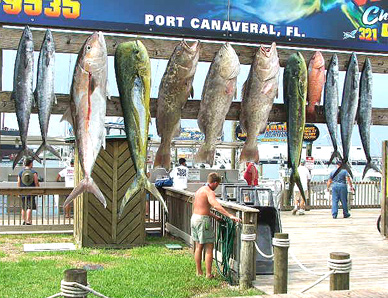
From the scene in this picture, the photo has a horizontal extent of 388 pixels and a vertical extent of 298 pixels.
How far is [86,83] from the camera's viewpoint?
3.21m

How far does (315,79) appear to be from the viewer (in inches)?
154

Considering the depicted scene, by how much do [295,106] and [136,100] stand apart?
1124mm

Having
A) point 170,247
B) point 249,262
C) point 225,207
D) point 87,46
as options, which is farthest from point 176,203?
point 87,46

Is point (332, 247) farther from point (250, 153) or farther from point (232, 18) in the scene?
point (250, 153)

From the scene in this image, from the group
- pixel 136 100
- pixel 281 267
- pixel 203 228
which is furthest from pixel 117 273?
pixel 136 100

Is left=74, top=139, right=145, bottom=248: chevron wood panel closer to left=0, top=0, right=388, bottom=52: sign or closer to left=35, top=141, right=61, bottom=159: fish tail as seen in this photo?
left=0, top=0, right=388, bottom=52: sign

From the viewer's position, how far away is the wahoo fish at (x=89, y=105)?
10.3ft

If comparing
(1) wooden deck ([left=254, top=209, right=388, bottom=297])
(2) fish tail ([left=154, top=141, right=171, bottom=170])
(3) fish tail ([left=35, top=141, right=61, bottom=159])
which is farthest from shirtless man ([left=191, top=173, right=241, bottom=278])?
(3) fish tail ([left=35, top=141, right=61, bottom=159])

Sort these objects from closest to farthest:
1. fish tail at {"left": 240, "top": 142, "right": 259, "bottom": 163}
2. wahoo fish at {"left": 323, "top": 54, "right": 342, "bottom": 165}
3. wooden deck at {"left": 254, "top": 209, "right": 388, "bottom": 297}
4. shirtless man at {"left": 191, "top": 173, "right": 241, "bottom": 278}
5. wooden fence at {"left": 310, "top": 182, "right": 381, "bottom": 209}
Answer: fish tail at {"left": 240, "top": 142, "right": 259, "bottom": 163}
wahoo fish at {"left": 323, "top": 54, "right": 342, "bottom": 165}
wooden deck at {"left": 254, "top": 209, "right": 388, "bottom": 297}
shirtless man at {"left": 191, "top": 173, "right": 241, "bottom": 278}
wooden fence at {"left": 310, "top": 182, "right": 381, "bottom": 209}

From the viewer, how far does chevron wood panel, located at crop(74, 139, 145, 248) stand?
38.4ft

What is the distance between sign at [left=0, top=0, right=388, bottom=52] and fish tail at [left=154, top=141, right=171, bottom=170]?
1.11 meters

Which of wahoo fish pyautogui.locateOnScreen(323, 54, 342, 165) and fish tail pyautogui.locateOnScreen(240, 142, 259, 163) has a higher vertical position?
wahoo fish pyautogui.locateOnScreen(323, 54, 342, 165)

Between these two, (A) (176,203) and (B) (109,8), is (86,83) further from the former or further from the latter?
(A) (176,203)

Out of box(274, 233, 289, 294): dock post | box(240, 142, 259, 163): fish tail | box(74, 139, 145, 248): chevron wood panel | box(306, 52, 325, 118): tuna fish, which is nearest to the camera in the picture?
box(240, 142, 259, 163): fish tail
